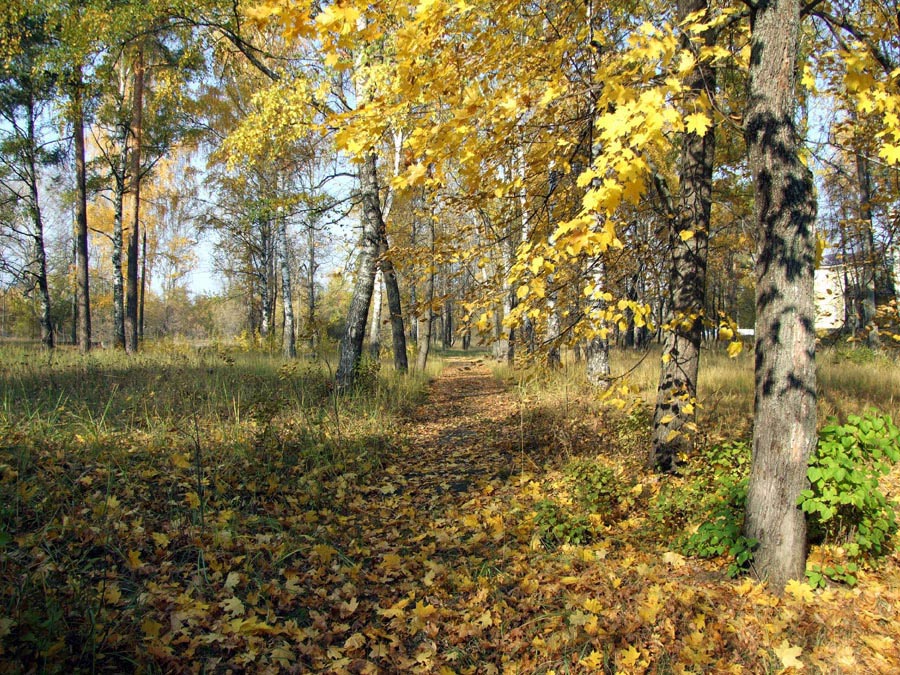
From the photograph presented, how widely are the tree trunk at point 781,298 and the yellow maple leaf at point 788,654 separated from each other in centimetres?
52

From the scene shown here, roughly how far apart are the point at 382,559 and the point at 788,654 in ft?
7.83

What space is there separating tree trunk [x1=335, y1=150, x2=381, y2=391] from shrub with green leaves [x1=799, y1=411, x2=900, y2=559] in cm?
608

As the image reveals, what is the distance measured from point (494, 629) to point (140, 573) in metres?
2.11

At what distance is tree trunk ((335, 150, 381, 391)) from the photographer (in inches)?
304

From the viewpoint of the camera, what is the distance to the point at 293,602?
111 inches

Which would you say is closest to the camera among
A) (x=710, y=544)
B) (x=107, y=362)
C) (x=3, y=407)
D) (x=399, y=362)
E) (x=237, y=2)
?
(x=710, y=544)

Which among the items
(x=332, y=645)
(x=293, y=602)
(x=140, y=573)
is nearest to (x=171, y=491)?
(x=140, y=573)

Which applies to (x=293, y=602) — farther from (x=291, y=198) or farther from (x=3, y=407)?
(x=291, y=198)

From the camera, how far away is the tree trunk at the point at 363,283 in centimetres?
773

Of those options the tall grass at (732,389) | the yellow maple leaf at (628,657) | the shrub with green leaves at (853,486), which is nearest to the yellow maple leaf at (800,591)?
the shrub with green leaves at (853,486)

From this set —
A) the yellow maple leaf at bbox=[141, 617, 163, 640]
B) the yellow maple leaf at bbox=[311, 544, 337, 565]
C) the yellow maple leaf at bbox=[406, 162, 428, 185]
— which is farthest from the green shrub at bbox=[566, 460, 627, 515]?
the yellow maple leaf at bbox=[141, 617, 163, 640]

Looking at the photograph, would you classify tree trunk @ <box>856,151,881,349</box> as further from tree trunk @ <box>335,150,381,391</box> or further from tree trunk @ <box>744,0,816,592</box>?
tree trunk @ <box>335,150,381,391</box>

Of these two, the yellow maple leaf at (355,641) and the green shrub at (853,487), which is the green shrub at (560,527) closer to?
the green shrub at (853,487)

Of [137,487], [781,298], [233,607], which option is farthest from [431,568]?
[781,298]
